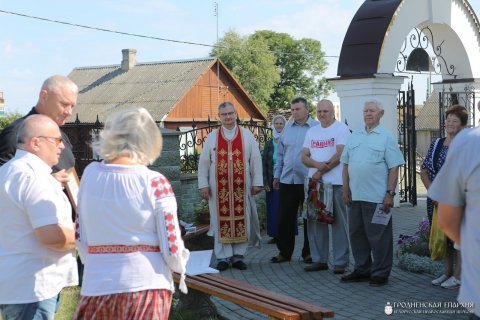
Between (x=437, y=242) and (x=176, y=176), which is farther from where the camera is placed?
(x=176, y=176)

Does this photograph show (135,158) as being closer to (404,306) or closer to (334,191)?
(404,306)

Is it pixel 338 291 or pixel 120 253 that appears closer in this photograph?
pixel 120 253

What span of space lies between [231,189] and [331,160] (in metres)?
1.26

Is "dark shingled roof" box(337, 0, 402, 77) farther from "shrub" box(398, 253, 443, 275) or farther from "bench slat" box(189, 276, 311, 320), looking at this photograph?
"bench slat" box(189, 276, 311, 320)

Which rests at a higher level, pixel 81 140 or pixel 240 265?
pixel 81 140

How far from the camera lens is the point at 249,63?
56.8 m

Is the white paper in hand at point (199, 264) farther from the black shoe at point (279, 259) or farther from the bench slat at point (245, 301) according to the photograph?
the black shoe at point (279, 259)

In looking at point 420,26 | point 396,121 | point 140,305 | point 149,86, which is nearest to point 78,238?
point 140,305

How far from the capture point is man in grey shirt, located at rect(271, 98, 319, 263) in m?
7.70

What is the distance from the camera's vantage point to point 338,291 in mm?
6426

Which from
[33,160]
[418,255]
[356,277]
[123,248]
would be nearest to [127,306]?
[123,248]

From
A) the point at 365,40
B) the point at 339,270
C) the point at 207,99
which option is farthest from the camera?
the point at 207,99

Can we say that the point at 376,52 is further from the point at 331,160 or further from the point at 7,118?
the point at 7,118

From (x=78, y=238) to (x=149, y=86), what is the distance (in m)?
39.7
